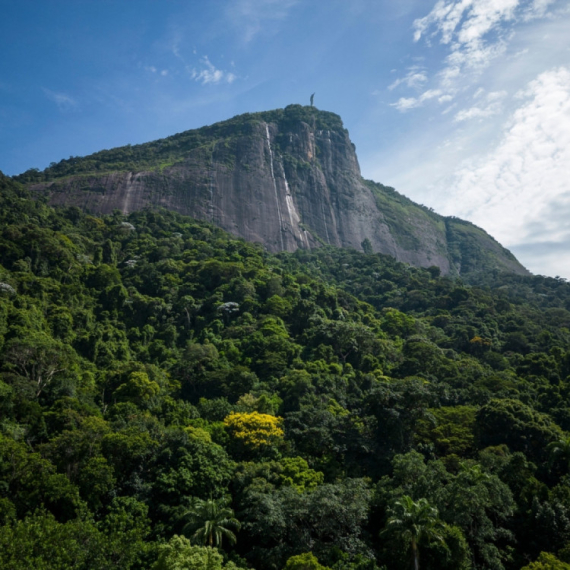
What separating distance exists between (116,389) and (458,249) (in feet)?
348

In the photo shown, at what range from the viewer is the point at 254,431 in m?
27.4

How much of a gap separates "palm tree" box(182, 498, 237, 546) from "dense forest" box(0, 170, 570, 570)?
0.08 metres

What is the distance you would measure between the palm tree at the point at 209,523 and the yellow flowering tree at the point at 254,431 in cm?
687

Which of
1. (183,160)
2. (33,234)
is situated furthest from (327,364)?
(183,160)

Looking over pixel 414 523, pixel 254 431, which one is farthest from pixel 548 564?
pixel 254 431

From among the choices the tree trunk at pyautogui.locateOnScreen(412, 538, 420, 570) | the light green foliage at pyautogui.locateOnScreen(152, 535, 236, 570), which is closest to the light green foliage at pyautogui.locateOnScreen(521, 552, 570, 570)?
the tree trunk at pyautogui.locateOnScreen(412, 538, 420, 570)

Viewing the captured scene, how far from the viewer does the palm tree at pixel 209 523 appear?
19.1m

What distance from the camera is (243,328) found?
4512 centimetres

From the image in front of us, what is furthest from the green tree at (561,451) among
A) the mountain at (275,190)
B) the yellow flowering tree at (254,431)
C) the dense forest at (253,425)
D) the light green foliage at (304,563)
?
the mountain at (275,190)

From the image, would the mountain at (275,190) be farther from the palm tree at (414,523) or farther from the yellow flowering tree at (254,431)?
the palm tree at (414,523)

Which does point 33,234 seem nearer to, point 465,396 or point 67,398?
point 67,398

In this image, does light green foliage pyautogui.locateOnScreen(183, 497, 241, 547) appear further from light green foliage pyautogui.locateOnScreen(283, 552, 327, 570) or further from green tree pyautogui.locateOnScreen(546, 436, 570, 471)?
green tree pyautogui.locateOnScreen(546, 436, 570, 471)

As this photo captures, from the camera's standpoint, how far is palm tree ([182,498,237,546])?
19.1 meters

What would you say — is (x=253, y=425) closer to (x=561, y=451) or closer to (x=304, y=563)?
(x=304, y=563)
